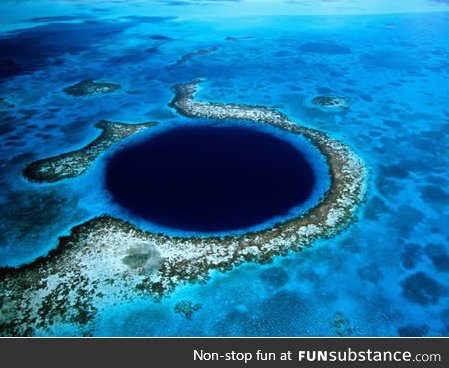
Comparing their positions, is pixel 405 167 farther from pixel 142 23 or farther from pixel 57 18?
pixel 57 18

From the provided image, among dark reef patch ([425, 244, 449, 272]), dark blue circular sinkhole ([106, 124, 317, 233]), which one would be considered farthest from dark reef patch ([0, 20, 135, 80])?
dark reef patch ([425, 244, 449, 272])

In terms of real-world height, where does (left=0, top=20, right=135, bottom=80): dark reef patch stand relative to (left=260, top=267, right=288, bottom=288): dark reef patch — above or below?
above

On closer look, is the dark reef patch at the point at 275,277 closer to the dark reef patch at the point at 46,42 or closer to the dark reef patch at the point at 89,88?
the dark reef patch at the point at 89,88

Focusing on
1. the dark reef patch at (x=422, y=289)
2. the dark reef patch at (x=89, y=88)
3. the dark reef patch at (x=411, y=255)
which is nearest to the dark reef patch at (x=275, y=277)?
the dark reef patch at (x=422, y=289)

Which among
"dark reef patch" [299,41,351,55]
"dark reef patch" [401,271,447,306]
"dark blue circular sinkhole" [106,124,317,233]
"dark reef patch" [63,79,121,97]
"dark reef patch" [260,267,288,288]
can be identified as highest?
"dark reef patch" [299,41,351,55]

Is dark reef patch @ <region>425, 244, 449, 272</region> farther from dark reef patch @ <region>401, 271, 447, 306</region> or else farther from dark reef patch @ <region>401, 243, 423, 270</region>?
dark reef patch @ <region>401, 271, 447, 306</region>

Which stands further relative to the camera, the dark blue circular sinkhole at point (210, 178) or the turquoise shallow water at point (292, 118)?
the dark blue circular sinkhole at point (210, 178)
